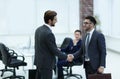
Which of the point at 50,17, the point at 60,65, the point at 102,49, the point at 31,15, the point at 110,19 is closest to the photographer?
the point at 102,49

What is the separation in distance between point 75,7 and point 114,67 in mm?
3260

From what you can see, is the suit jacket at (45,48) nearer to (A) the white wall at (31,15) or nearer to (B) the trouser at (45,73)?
(B) the trouser at (45,73)

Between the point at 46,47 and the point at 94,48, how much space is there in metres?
0.63

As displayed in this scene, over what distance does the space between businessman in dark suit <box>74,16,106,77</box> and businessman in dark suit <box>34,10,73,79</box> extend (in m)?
0.43

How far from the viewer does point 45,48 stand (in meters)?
Answer: 3.83

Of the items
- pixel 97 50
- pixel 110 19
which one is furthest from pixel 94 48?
pixel 110 19

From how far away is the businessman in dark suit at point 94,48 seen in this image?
3.71 m

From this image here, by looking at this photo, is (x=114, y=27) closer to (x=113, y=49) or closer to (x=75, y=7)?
(x=113, y=49)

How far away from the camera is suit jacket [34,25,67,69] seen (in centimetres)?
378

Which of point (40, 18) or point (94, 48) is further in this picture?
point (40, 18)

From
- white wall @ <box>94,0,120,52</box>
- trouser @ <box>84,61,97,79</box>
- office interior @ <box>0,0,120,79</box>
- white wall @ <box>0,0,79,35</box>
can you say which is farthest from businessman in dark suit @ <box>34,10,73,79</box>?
white wall @ <box>0,0,79,35</box>

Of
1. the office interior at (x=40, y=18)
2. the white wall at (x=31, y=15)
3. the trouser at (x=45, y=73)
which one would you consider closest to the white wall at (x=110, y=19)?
the office interior at (x=40, y=18)

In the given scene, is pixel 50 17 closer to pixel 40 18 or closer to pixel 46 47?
pixel 46 47

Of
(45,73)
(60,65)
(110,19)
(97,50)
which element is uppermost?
(110,19)
